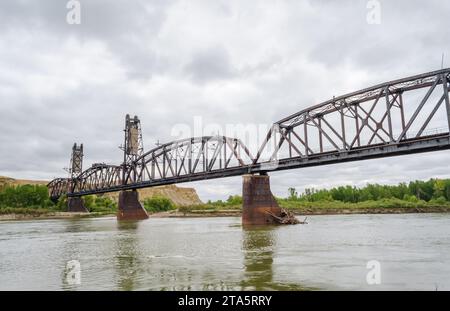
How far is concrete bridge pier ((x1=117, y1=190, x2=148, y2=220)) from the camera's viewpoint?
3816 inches

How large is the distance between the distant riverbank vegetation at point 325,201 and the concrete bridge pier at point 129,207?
24.4 m

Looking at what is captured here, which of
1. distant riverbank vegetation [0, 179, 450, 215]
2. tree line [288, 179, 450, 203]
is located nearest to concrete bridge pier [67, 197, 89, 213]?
distant riverbank vegetation [0, 179, 450, 215]

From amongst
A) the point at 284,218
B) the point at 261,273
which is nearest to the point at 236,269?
the point at 261,273

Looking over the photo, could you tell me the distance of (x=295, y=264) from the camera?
1775cm

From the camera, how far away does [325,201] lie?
478ft

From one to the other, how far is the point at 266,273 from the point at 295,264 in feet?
9.48

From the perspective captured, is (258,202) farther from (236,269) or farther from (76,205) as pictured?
(76,205)

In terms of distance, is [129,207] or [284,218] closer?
[284,218]

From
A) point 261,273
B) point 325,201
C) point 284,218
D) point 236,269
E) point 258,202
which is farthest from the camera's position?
point 325,201

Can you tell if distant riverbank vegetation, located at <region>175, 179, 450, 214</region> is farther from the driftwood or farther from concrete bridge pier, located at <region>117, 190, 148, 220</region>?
the driftwood

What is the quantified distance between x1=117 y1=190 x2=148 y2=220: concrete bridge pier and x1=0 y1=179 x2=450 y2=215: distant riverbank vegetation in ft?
79.9

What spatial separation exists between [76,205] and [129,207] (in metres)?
45.3

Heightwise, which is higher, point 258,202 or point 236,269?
point 258,202

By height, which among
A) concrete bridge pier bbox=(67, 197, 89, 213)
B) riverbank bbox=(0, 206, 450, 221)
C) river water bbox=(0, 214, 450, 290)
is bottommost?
riverbank bbox=(0, 206, 450, 221)
